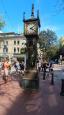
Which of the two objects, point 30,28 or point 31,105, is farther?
point 30,28

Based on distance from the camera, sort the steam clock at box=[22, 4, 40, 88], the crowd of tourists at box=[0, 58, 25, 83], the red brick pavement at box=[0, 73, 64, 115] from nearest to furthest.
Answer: the red brick pavement at box=[0, 73, 64, 115], the steam clock at box=[22, 4, 40, 88], the crowd of tourists at box=[0, 58, 25, 83]

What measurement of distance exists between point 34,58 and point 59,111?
8784 mm

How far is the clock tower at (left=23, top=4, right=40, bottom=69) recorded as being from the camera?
21.1 metres

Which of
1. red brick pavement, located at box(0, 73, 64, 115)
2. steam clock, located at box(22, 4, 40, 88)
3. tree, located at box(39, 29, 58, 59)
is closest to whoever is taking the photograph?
red brick pavement, located at box(0, 73, 64, 115)

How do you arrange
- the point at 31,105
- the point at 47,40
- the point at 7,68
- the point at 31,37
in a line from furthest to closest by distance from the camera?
the point at 47,40 < the point at 7,68 < the point at 31,37 < the point at 31,105

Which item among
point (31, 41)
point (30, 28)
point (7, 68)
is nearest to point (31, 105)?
point (31, 41)

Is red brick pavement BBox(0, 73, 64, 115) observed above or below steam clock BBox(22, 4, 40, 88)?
below

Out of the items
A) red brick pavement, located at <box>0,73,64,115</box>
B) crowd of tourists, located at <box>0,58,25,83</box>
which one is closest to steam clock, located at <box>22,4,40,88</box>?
crowd of tourists, located at <box>0,58,25,83</box>

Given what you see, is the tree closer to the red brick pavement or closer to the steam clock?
the steam clock

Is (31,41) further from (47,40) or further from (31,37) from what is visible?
(47,40)

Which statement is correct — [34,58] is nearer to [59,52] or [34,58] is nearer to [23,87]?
[23,87]

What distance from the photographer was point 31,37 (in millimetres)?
21109

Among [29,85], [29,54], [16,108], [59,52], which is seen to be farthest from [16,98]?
[59,52]

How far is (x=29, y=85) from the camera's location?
20.3 m
